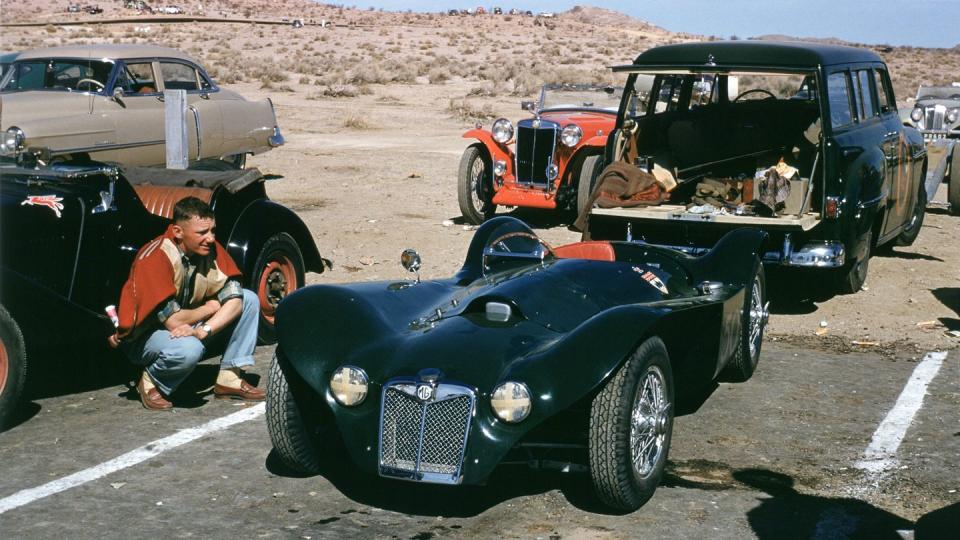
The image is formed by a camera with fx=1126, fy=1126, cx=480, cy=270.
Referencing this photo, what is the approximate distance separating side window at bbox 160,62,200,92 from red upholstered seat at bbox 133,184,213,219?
7.36 meters

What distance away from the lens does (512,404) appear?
4.65 metres

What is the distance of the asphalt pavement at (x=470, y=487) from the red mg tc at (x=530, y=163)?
6.67m

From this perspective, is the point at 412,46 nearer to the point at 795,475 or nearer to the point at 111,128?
the point at 111,128

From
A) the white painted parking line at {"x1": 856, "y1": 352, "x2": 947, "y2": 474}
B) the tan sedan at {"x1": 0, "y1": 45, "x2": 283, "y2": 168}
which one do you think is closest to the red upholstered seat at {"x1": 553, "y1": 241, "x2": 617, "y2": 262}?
the white painted parking line at {"x1": 856, "y1": 352, "x2": 947, "y2": 474}

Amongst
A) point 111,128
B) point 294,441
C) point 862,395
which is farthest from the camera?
point 111,128

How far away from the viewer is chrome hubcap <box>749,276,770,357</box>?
7031 mm

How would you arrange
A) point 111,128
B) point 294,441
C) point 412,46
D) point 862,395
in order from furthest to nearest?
point 412,46 < point 111,128 < point 862,395 < point 294,441

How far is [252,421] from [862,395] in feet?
12.0

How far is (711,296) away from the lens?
20.4 feet

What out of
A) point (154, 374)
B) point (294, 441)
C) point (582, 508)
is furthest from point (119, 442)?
point (582, 508)

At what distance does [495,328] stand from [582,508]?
2.97 ft

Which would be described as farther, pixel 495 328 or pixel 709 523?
pixel 495 328

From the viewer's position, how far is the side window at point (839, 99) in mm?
9203

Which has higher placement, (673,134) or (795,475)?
(673,134)
